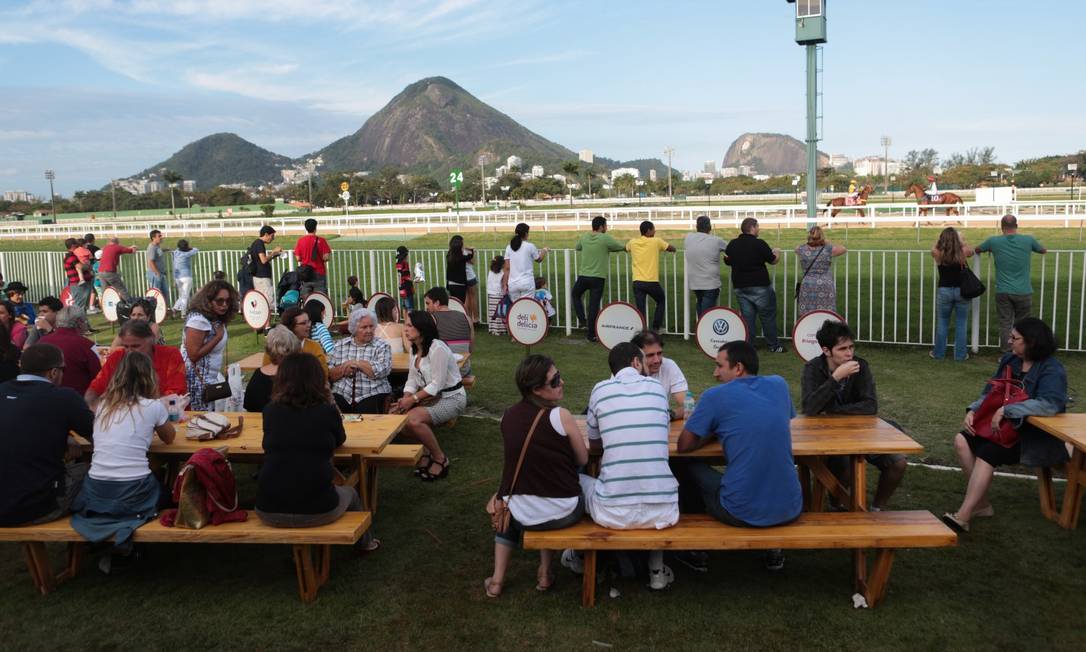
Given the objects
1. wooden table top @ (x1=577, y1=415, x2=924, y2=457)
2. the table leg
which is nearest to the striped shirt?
wooden table top @ (x1=577, y1=415, x2=924, y2=457)

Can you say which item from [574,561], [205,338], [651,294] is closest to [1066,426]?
[574,561]

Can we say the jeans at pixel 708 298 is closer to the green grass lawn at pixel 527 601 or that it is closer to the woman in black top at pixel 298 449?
the green grass lawn at pixel 527 601

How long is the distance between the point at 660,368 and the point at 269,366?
2.81m

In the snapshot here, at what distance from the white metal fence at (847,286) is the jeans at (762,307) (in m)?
0.40

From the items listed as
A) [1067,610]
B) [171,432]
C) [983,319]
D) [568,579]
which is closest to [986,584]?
[1067,610]

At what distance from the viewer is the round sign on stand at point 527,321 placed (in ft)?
34.0

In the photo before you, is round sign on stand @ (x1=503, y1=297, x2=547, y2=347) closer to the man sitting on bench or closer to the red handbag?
the man sitting on bench

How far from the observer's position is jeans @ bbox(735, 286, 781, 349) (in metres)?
11.1

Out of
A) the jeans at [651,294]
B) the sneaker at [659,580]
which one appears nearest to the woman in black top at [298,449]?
the sneaker at [659,580]

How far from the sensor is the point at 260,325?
1321 centimetres

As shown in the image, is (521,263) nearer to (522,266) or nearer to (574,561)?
(522,266)

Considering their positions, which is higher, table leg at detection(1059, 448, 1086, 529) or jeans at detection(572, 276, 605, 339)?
jeans at detection(572, 276, 605, 339)

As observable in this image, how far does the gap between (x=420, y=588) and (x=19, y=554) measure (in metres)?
2.70

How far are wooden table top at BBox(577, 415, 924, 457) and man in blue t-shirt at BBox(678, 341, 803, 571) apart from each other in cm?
30
